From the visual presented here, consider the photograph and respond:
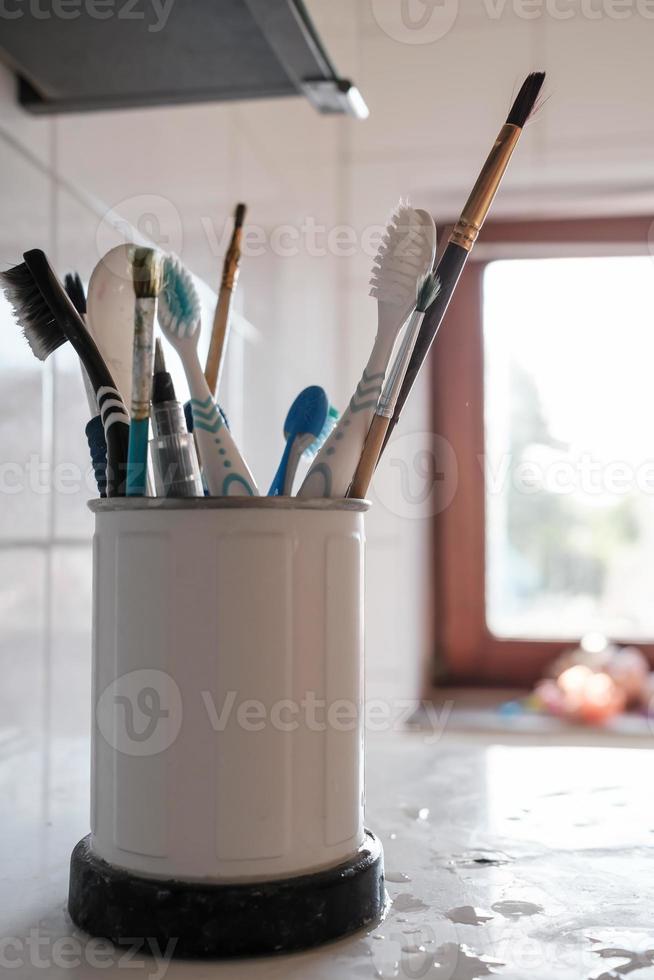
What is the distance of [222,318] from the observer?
487mm

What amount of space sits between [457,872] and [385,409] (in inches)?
8.6

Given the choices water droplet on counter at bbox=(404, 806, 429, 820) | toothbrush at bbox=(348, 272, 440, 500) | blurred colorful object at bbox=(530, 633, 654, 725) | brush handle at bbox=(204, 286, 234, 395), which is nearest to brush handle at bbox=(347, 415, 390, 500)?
toothbrush at bbox=(348, 272, 440, 500)

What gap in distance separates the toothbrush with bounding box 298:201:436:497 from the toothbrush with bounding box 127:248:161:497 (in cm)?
6

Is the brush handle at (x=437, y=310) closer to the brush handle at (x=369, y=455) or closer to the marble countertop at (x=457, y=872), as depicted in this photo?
the brush handle at (x=369, y=455)

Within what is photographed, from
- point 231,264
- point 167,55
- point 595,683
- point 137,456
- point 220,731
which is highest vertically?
point 167,55

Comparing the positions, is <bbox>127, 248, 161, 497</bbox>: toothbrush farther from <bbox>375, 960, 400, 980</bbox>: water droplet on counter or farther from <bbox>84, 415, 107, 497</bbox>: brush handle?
<bbox>375, 960, 400, 980</bbox>: water droplet on counter

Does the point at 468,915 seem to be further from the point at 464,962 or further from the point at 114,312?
the point at 114,312

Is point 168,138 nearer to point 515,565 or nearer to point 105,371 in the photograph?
point 105,371

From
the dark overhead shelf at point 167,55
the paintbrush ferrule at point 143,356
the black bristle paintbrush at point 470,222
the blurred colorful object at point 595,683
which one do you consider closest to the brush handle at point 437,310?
the black bristle paintbrush at point 470,222

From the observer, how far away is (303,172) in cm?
128

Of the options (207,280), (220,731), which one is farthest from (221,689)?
(207,280)

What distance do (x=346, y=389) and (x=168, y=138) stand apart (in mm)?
539

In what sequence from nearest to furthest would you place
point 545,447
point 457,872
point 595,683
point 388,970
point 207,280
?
1. point 388,970
2. point 457,872
3. point 207,280
4. point 595,683
5. point 545,447

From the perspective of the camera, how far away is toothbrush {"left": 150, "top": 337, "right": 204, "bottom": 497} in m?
0.38
